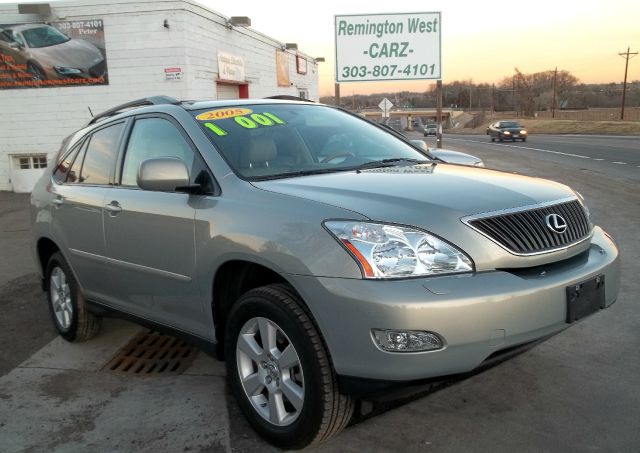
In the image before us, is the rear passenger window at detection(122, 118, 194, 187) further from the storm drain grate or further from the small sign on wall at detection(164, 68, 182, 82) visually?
the small sign on wall at detection(164, 68, 182, 82)

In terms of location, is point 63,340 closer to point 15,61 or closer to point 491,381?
point 491,381

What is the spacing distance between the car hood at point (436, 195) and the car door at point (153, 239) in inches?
23.4

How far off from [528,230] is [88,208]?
9.47 feet

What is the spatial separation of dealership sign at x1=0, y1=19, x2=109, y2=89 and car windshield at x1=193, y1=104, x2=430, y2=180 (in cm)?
1088

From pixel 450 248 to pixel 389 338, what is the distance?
0.46m

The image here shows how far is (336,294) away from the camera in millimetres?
2443

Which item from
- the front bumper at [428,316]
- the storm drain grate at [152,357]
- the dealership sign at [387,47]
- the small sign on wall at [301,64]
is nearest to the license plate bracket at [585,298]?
the front bumper at [428,316]

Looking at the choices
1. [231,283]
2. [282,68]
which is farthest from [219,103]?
[282,68]

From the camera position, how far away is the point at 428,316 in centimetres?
234

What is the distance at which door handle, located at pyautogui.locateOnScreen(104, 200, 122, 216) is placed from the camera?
3749 mm

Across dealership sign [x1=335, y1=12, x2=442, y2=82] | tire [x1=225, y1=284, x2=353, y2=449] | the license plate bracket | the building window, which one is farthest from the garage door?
the license plate bracket

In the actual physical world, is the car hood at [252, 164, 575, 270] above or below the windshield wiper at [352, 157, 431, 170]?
below

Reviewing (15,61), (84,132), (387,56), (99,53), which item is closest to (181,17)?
(99,53)

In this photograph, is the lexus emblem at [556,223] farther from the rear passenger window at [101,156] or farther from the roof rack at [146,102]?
the rear passenger window at [101,156]
